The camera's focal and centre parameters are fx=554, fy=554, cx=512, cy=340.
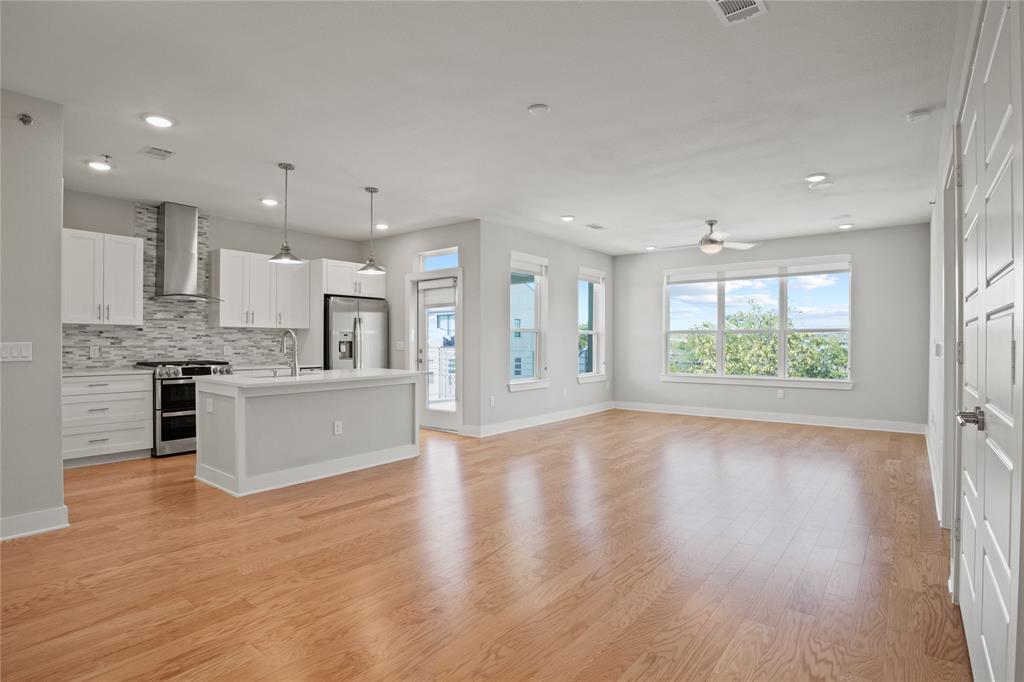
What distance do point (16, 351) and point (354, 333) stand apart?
4.07m

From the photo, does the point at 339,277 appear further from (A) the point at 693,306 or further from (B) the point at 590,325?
(A) the point at 693,306

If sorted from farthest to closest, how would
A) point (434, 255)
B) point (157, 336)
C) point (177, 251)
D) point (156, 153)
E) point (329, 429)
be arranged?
1. point (434, 255)
2. point (157, 336)
3. point (177, 251)
4. point (329, 429)
5. point (156, 153)

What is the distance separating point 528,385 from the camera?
7402mm

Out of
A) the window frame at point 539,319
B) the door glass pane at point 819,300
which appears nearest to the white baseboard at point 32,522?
the window frame at point 539,319

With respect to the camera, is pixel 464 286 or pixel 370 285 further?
pixel 370 285

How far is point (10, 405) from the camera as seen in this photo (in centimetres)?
328

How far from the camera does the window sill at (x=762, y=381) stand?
24.3ft

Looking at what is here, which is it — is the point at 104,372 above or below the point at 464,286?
below

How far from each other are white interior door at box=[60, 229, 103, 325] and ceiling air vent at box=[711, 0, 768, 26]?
567 centimetres

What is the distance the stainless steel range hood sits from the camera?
586 centimetres

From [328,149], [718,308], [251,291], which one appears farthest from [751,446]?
[251,291]

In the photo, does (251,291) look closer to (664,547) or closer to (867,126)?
(664,547)

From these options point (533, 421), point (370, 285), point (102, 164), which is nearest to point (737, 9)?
point (102, 164)

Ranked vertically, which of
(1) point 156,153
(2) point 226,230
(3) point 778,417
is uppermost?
(1) point 156,153
